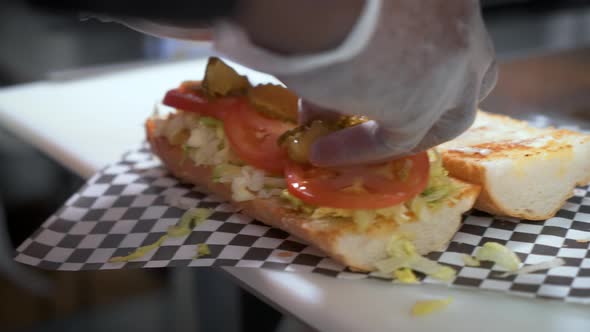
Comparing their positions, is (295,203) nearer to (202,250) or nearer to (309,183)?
(309,183)

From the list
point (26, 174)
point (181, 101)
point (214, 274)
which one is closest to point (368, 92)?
point (214, 274)

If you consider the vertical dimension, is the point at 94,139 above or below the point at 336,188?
below

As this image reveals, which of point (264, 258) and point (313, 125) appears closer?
point (264, 258)

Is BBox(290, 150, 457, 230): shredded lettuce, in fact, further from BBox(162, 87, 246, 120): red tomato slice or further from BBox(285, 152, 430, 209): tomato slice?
BBox(162, 87, 246, 120): red tomato slice

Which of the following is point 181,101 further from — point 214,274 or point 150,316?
point 150,316

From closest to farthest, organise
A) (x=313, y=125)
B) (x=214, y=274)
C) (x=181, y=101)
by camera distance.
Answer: (x=313, y=125) < (x=214, y=274) < (x=181, y=101)

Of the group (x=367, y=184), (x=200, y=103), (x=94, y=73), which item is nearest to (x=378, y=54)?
(x=367, y=184)

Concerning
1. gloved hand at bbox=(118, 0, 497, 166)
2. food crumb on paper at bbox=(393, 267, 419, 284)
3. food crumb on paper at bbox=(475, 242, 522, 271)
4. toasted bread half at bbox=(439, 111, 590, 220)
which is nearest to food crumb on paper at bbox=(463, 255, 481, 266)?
food crumb on paper at bbox=(475, 242, 522, 271)
